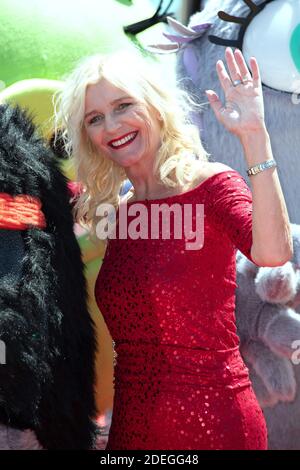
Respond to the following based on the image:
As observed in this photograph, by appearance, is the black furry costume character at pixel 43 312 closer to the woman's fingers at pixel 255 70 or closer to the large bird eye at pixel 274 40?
the woman's fingers at pixel 255 70

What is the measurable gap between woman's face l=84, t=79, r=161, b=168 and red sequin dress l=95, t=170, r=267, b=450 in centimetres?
13

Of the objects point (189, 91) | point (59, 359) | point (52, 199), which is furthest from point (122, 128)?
point (189, 91)

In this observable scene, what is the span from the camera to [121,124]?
146 centimetres

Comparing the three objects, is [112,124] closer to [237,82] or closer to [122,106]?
[122,106]

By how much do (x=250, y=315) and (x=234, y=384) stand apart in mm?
459

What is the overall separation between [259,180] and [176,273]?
240 mm

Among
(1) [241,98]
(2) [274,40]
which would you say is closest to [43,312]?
(1) [241,98]

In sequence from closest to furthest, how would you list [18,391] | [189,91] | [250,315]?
[18,391] → [250,315] → [189,91]

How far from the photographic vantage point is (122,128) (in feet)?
4.79

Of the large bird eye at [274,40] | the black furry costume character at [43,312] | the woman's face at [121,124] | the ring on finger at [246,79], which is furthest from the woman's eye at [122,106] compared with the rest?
the large bird eye at [274,40]

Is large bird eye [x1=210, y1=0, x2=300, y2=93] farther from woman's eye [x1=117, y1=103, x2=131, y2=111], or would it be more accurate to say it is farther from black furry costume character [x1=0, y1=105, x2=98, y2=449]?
black furry costume character [x1=0, y1=105, x2=98, y2=449]

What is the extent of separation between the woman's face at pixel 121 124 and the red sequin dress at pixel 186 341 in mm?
129
